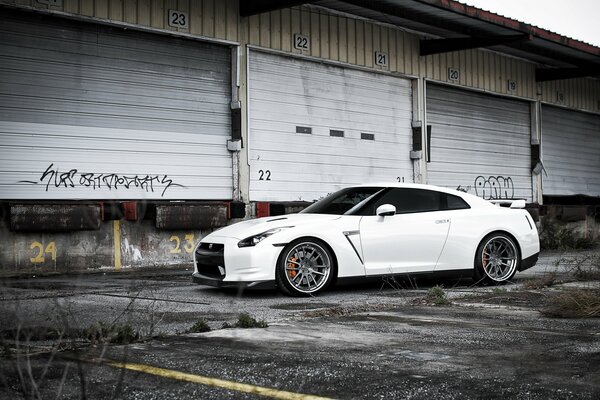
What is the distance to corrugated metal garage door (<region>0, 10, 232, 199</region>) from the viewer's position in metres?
13.2

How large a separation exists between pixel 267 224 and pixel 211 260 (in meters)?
0.77

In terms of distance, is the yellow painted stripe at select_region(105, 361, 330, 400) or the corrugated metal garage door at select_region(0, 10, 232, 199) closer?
the yellow painted stripe at select_region(105, 361, 330, 400)

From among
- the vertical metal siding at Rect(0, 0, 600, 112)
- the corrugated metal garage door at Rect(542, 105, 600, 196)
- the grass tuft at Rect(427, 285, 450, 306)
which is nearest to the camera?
the grass tuft at Rect(427, 285, 450, 306)

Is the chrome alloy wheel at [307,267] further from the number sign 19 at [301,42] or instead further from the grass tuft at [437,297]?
the number sign 19 at [301,42]

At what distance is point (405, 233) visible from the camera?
9922mm

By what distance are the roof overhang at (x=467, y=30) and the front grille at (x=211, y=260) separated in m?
7.34

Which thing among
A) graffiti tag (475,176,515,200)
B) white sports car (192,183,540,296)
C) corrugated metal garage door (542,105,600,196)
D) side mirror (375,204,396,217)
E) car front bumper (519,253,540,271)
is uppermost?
corrugated metal garage door (542,105,600,196)

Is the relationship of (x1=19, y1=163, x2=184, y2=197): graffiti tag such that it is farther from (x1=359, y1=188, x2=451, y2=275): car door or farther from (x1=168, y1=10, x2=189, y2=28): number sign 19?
(x1=359, y1=188, x2=451, y2=275): car door

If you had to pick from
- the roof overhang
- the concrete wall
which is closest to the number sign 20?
the roof overhang

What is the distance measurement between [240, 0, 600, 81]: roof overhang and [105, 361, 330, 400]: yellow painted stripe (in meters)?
11.8

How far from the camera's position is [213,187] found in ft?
52.4

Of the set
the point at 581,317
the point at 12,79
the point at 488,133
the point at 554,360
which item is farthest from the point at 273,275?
the point at 488,133

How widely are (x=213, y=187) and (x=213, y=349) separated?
10734mm

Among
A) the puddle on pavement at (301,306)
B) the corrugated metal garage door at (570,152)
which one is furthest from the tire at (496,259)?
the corrugated metal garage door at (570,152)
